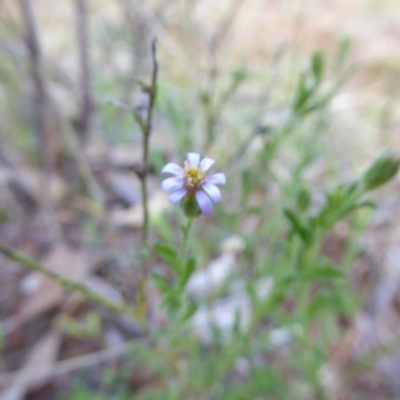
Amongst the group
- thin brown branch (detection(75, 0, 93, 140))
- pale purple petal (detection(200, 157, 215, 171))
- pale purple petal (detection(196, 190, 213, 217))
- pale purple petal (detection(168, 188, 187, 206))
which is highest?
thin brown branch (detection(75, 0, 93, 140))

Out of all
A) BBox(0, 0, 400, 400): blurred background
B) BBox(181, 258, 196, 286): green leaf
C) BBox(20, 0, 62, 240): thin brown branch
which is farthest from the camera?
BBox(20, 0, 62, 240): thin brown branch

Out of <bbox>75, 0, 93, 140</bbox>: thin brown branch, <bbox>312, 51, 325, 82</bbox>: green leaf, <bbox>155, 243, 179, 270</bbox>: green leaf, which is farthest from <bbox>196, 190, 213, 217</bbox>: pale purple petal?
<bbox>75, 0, 93, 140</bbox>: thin brown branch

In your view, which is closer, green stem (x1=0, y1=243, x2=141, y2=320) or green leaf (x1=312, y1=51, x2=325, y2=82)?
green stem (x1=0, y1=243, x2=141, y2=320)

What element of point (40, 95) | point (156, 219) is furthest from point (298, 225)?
point (40, 95)

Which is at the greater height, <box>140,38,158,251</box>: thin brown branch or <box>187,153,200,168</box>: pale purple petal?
<box>140,38,158,251</box>: thin brown branch

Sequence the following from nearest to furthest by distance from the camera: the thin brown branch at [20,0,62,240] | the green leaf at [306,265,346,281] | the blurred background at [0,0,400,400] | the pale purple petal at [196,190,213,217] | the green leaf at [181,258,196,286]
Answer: the pale purple petal at [196,190,213,217]
the green leaf at [181,258,196,286]
the green leaf at [306,265,346,281]
the blurred background at [0,0,400,400]
the thin brown branch at [20,0,62,240]

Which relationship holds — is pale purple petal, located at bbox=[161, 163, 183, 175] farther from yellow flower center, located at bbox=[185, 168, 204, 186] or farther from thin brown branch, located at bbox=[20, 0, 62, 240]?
thin brown branch, located at bbox=[20, 0, 62, 240]

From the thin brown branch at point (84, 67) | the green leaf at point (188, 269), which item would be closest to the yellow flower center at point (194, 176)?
the green leaf at point (188, 269)
